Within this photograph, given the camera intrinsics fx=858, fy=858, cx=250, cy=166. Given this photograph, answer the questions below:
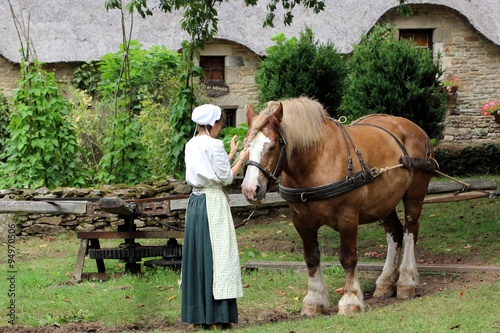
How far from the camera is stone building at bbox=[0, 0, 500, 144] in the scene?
59.9ft

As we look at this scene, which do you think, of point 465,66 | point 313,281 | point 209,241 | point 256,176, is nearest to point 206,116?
point 256,176

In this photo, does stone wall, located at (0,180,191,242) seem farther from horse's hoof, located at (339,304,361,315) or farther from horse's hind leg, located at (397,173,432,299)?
horse's hoof, located at (339,304,361,315)

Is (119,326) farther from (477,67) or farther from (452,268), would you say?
(477,67)

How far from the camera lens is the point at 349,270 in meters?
7.33

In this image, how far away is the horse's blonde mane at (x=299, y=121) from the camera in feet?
22.7

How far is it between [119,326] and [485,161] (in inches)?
492

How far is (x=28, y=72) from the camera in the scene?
13.9 metres

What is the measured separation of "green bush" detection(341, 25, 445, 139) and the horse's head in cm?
866

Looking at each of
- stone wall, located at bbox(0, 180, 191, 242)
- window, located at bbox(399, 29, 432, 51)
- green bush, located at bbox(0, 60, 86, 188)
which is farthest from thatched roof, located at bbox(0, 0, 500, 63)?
stone wall, located at bbox(0, 180, 191, 242)

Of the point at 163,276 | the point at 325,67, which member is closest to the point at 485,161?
the point at 325,67

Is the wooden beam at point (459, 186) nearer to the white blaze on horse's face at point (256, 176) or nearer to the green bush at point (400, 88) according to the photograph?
the white blaze on horse's face at point (256, 176)

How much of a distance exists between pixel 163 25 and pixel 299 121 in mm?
12410

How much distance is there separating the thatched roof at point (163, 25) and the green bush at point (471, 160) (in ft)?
10.3

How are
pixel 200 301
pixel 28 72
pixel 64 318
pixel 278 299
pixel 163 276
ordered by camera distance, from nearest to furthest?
pixel 200 301 < pixel 64 318 < pixel 278 299 < pixel 163 276 < pixel 28 72
